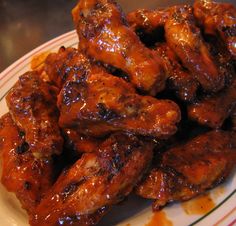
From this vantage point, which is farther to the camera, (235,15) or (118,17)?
(235,15)

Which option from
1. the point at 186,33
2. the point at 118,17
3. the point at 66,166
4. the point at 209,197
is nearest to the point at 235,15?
the point at 186,33

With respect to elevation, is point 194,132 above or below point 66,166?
below

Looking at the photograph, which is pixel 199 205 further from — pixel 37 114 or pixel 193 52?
pixel 37 114

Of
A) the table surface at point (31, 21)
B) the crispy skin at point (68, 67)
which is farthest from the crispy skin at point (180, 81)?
the table surface at point (31, 21)

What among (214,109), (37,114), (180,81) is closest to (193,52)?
(180,81)

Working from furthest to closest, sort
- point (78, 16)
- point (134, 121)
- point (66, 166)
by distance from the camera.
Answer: point (78, 16), point (66, 166), point (134, 121)

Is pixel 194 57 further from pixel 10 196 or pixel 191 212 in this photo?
pixel 10 196

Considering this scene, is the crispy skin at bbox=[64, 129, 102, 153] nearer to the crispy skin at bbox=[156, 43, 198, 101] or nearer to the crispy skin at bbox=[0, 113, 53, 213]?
the crispy skin at bbox=[0, 113, 53, 213]
